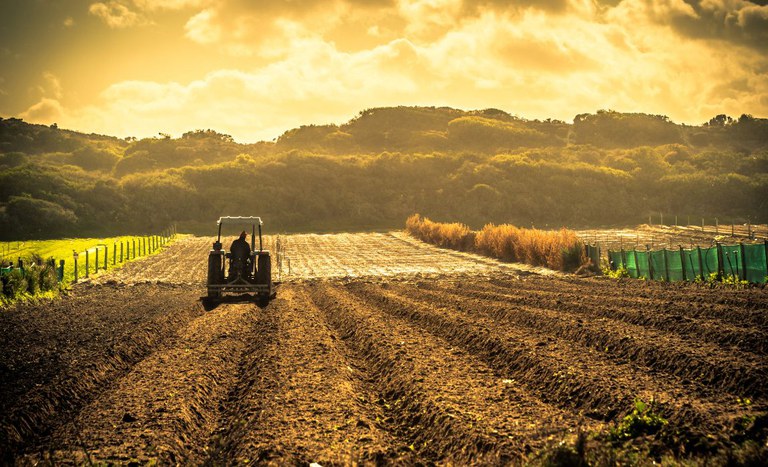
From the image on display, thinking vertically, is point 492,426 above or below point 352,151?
below

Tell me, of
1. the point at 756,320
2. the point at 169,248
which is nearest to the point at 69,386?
the point at 756,320

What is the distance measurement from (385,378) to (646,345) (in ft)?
14.8

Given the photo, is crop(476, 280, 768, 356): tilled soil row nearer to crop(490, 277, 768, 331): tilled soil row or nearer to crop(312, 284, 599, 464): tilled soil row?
crop(490, 277, 768, 331): tilled soil row

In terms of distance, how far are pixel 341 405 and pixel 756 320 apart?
9.11m

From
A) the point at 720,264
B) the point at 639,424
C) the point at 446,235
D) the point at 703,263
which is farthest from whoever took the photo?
the point at 446,235

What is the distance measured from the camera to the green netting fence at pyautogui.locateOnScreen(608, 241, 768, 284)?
776 inches

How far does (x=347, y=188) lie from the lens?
87.9m

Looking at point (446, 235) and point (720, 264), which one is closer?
point (720, 264)

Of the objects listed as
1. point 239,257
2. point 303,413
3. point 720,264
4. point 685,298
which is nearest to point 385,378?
point 303,413

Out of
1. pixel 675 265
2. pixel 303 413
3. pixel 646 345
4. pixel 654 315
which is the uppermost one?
pixel 675 265

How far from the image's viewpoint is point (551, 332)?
1347 cm

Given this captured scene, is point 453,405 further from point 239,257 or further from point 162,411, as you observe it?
point 239,257

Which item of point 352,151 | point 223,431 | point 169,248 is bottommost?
point 223,431

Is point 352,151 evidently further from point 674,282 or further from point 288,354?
point 288,354
